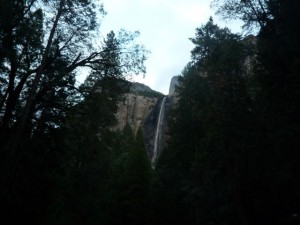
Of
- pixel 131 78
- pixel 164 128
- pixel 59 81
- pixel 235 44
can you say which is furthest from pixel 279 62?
pixel 164 128

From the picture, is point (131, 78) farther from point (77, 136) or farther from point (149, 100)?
point (149, 100)

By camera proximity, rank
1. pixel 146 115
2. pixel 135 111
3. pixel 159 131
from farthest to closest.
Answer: pixel 135 111, pixel 146 115, pixel 159 131

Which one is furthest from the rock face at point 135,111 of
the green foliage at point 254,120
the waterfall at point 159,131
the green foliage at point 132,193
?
the green foliage at point 254,120

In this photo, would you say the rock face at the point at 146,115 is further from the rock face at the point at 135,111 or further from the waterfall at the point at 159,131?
the waterfall at the point at 159,131

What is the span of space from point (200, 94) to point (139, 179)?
1549 cm

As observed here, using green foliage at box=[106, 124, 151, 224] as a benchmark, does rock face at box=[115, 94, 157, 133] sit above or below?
above

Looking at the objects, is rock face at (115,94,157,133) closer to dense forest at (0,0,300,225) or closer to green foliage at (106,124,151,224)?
green foliage at (106,124,151,224)

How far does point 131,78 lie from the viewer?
1684 centimetres

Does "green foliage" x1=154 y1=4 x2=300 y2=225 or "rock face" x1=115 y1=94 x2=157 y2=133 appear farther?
"rock face" x1=115 y1=94 x2=157 y2=133

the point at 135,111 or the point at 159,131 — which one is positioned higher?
the point at 135,111

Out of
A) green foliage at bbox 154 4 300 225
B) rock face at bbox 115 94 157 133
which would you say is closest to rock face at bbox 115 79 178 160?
rock face at bbox 115 94 157 133

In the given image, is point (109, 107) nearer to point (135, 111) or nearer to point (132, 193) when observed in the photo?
point (132, 193)

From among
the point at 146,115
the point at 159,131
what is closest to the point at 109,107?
the point at 159,131

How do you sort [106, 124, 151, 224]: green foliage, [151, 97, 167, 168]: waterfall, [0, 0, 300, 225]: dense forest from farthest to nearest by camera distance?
[151, 97, 167, 168]: waterfall, [106, 124, 151, 224]: green foliage, [0, 0, 300, 225]: dense forest
